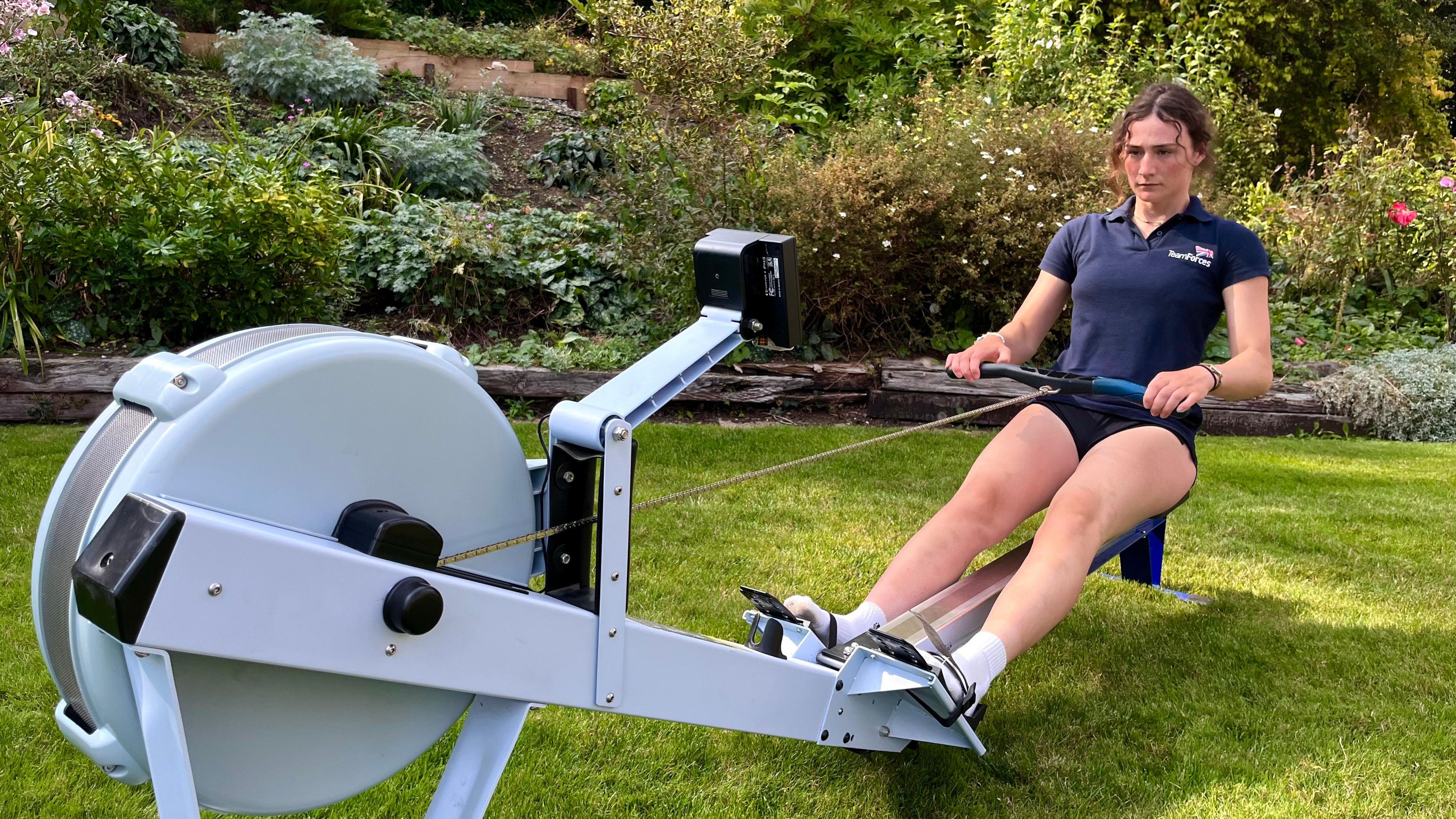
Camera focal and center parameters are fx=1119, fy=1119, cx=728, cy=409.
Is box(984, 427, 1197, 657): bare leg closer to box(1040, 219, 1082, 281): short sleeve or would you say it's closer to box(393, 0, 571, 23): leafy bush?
box(1040, 219, 1082, 281): short sleeve

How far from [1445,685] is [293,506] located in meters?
2.46

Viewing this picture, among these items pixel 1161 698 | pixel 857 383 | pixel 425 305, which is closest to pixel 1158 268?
pixel 1161 698

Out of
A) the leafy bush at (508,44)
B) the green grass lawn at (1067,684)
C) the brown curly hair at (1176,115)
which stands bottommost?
the green grass lawn at (1067,684)

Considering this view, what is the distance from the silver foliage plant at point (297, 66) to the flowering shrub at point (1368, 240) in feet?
18.6

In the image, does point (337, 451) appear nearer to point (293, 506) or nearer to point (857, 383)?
point (293, 506)

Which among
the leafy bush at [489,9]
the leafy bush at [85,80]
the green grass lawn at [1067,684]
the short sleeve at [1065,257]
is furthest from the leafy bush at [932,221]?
the leafy bush at [489,9]

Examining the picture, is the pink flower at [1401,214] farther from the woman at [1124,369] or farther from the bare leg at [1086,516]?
the bare leg at [1086,516]

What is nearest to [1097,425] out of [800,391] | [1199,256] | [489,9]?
[1199,256]

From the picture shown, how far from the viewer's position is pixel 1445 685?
8.18ft

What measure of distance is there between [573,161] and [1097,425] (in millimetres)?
5038

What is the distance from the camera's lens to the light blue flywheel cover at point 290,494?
1.26 metres

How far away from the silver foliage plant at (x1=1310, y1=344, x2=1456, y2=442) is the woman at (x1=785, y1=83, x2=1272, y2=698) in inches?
129

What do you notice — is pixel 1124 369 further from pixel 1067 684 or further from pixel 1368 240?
pixel 1368 240

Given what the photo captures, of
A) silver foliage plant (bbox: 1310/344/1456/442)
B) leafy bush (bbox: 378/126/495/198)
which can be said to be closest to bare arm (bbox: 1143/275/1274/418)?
silver foliage plant (bbox: 1310/344/1456/442)
